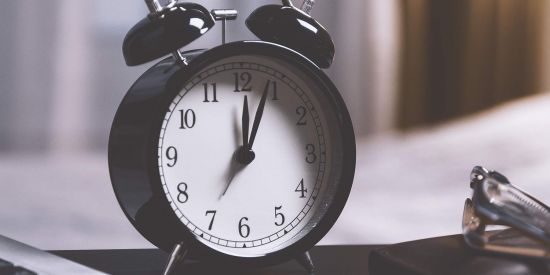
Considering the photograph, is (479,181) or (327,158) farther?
(327,158)

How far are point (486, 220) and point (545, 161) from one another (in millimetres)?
2792

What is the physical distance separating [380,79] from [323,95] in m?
3.16

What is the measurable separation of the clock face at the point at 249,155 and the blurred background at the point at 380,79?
2.38 metres

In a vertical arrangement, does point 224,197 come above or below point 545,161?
above

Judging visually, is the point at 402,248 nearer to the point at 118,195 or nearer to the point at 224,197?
the point at 224,197

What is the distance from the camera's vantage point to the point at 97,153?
369 centimetres

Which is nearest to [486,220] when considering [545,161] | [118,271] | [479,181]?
[479,181]

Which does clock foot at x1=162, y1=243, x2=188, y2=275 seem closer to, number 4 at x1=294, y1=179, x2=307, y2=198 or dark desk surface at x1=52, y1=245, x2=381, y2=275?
dark desk surface at x1=52, y1=245, x2=381, y2=275

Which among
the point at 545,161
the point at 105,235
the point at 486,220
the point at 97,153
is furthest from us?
the point at 97,153

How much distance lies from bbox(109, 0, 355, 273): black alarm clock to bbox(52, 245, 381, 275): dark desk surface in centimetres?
3

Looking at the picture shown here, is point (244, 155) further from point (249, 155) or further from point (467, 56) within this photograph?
point (467, 56)

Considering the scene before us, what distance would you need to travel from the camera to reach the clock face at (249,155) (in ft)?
2.80

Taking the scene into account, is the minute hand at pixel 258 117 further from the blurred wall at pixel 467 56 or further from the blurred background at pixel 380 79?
the blurred wall at pixel 467 56

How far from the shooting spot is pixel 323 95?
888mm
